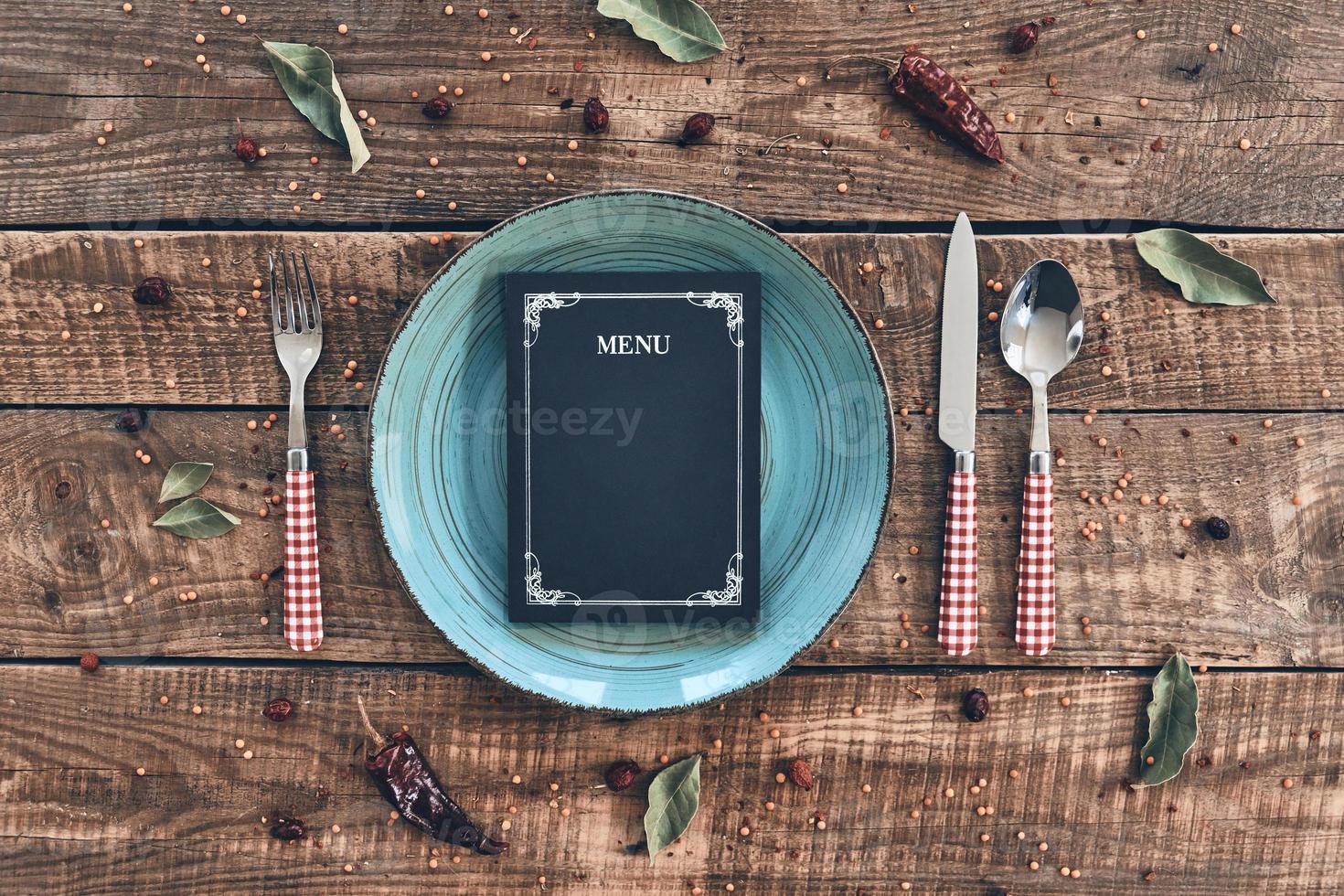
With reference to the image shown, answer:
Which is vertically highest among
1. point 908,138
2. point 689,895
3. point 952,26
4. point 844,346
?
point 952,26

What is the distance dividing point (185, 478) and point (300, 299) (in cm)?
25

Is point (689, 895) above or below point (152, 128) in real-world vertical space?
below

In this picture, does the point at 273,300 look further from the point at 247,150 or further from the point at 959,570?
the point at 959,570

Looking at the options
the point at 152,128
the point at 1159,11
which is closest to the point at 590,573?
the point at 152,128

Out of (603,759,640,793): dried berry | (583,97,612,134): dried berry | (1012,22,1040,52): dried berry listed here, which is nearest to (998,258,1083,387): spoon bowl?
(1012,22,1040,52): dried berry

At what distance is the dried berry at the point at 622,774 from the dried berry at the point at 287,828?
37 centimetres

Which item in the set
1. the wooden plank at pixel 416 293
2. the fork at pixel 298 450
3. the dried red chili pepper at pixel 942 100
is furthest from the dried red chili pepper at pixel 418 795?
the dried red chili pepper at pixel 942 100

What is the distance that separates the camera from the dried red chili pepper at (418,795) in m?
0.91

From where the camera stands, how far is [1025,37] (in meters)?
0.87

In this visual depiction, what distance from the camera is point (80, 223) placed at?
35.6 inches

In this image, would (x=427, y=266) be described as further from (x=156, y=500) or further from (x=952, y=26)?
(x=952, y=26)

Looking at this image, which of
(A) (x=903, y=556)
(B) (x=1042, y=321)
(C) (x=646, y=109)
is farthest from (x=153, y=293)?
(B) (x=1042, y=321)

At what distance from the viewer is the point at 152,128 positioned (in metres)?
0.90

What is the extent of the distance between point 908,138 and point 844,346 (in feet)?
0.88
